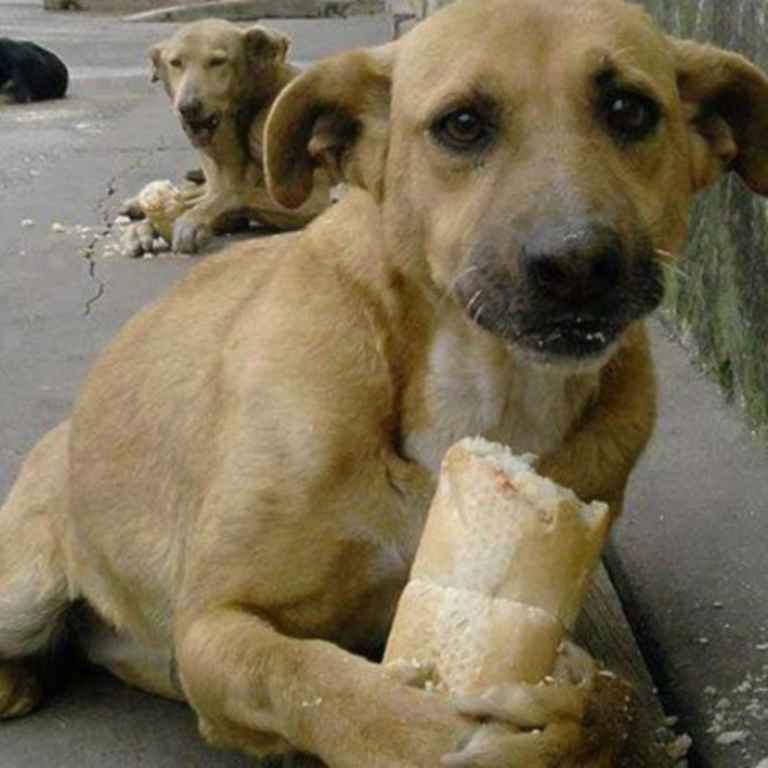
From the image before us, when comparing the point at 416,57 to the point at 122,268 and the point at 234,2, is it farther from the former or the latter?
the point at 234,2

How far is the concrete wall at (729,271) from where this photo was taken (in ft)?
15.4

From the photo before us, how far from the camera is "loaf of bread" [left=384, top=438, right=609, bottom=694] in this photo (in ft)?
9.30

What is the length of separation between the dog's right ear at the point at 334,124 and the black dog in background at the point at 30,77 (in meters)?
9.91

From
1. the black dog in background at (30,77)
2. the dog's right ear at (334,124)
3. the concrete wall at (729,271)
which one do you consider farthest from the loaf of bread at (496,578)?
A: the black dog in background at (30,77)

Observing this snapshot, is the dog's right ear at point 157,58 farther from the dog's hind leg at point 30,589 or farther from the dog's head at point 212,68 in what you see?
the dog's hind leg at point 30,589

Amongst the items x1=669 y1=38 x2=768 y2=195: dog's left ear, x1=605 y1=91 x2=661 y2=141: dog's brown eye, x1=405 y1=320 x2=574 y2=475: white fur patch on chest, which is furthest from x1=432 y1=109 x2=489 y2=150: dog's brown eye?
x1=669 y1=38 x2=768 y2=195: dog's left ear

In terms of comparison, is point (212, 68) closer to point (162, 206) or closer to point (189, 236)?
point (162, 206)

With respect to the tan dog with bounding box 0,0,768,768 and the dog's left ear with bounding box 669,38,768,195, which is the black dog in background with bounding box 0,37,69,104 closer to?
the tan dog with bounding box 0,0,768,768

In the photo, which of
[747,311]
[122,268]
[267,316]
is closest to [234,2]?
[122,268]

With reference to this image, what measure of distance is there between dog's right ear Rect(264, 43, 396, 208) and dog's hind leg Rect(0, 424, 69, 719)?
0.90 meters

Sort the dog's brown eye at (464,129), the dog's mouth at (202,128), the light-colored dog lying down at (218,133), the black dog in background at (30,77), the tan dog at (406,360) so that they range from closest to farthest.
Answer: the tan dog at (406,360), the dog's brown eye at (464,129), the light-colored dog lying down at (218,133), the dog's mouth at (202,128), the black dog in background at (30,77)

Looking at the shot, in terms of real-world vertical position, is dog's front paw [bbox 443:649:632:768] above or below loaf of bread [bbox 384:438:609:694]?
below

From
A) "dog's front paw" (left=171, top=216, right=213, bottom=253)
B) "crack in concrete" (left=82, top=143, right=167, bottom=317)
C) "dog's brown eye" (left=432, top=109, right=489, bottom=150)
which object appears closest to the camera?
"dog's brown eye" (left=432, top=109, right=489, bottom=150)

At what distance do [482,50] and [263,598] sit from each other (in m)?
1.00
